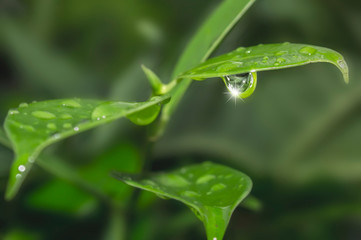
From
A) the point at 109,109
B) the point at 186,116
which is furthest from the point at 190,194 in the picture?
the point at 186,116

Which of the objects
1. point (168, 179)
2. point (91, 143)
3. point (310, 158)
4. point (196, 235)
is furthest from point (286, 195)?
point (168, 179)

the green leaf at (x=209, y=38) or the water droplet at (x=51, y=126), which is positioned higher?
the green leaf at (x=209, y=38)

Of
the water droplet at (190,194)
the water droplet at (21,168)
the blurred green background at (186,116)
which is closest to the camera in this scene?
the water droplet at (21,168)

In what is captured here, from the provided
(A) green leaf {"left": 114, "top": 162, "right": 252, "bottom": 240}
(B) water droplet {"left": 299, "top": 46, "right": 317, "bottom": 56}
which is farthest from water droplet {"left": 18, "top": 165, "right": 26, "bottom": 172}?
(B) water droplet {"left": 299, "top": 46, "right": 317, "bottom": 56}

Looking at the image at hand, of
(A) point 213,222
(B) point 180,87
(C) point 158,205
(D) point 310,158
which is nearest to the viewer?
(A) point 213,222

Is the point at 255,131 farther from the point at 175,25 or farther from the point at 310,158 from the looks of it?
the point at 175,25

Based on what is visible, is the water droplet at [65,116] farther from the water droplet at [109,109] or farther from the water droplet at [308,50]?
the water droplet at [308,50]

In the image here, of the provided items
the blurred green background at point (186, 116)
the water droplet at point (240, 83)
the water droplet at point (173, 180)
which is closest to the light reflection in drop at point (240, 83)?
the water droplet at point (240, 83)
